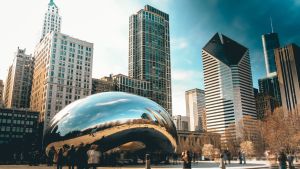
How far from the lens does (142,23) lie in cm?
17712

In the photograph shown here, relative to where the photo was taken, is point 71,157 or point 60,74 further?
point 60,74

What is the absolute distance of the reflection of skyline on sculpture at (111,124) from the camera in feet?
54.7

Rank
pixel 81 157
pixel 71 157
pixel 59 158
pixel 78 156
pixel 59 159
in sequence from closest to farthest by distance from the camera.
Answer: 1. pixel 81 157
2. pixel 78 156
3. pixel 71 157
4. pixel 59 159
5. pixel 59 158

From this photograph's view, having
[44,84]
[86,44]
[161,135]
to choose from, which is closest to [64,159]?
[161,135]

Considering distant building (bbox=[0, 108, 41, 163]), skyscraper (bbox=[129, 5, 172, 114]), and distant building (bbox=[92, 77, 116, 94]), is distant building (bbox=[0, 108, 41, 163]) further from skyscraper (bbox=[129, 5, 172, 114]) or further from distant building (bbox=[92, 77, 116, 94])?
skyscraper (bbox=[129, 5, 172, 114])

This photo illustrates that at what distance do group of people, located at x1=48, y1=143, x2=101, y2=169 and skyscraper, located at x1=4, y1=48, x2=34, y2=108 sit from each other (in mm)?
137414

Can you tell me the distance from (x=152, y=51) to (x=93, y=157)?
527ft

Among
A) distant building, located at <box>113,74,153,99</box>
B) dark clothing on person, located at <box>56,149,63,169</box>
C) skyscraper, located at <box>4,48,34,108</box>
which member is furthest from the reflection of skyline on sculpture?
skyscraper, located at <box>4,48,34,108</box>

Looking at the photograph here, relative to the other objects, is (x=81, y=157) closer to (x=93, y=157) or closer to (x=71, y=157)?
(x=93, y=157)

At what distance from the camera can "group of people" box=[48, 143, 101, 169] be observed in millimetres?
14859

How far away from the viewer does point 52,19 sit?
176375mm

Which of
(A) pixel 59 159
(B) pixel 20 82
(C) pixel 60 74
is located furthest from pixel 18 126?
(A) pixel 59 159

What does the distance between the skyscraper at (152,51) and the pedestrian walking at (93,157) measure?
466 feet

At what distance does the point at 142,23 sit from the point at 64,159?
6538 inches
